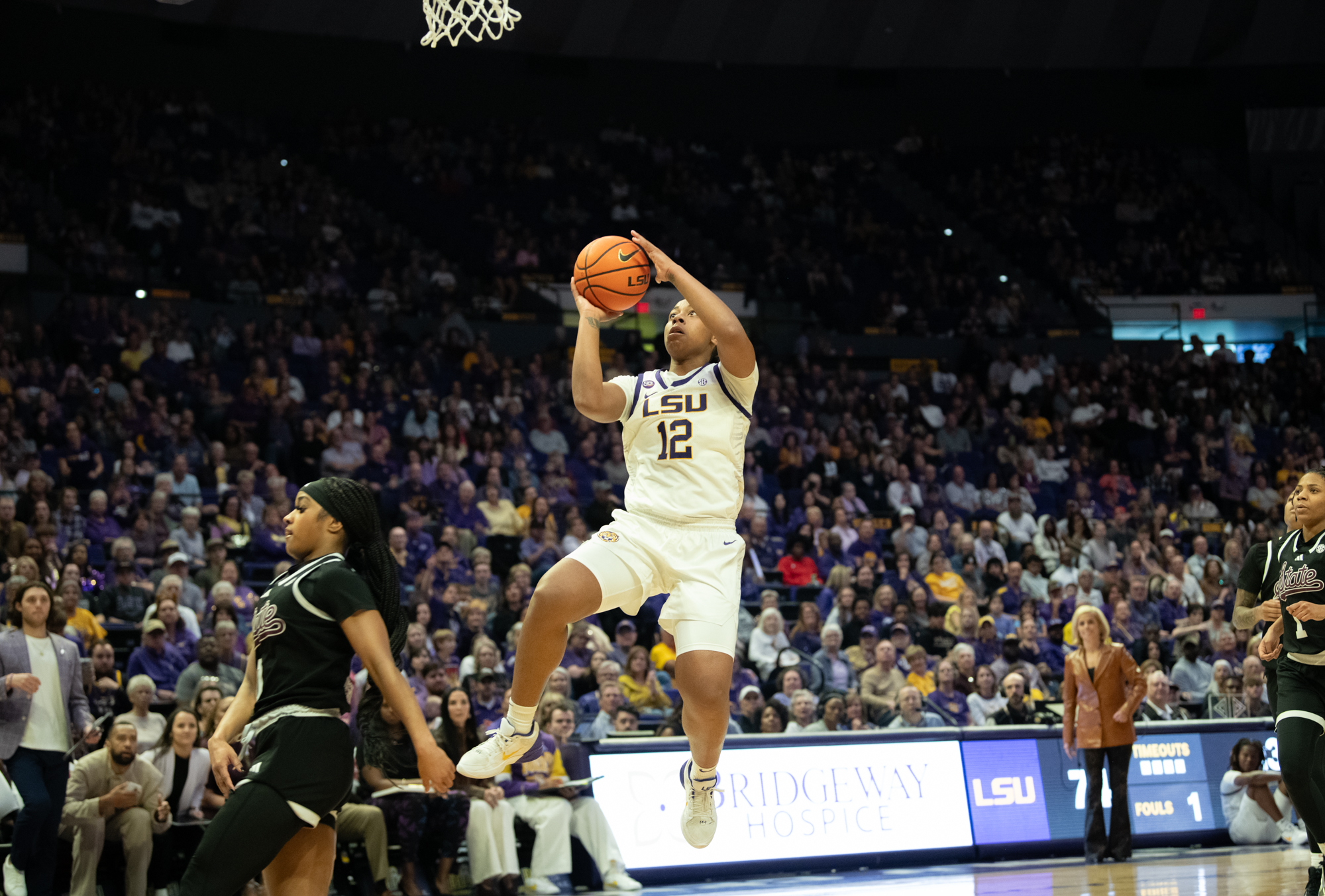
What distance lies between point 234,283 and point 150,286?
121 cm

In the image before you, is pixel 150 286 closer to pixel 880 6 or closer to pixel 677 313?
pixel 677 313

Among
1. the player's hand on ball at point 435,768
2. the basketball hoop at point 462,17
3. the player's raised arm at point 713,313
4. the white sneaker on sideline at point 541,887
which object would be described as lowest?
the white sneaker on sideline at point 541,887

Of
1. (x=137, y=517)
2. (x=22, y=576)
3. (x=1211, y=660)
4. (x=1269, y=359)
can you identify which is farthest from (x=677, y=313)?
(x=1269, y=359)

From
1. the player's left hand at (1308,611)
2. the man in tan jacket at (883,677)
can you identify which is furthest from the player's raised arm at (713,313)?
the man in tan jacket at (883,677)

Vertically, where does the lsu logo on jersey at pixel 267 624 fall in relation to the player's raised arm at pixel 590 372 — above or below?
below

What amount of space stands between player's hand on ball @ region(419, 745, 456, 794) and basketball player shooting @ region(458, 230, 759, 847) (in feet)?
4.63

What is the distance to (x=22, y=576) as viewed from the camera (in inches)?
402

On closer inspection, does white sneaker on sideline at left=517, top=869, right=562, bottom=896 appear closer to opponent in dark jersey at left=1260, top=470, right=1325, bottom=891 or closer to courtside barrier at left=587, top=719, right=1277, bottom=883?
courtside barrier at left=587, top=719, right=1277, bottom=883

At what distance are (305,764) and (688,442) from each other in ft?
7.67

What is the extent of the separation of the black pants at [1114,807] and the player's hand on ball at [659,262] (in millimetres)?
6833

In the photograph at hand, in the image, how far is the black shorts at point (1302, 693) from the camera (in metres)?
6.71

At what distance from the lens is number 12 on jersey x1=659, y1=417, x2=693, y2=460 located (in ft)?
19.4

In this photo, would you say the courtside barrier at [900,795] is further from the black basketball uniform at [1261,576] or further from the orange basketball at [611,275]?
the orange basketball at [611,275]

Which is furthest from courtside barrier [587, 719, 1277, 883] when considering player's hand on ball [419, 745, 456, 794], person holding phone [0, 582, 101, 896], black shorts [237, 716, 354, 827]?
player's hand on ball [419, 745, 456, 794]
